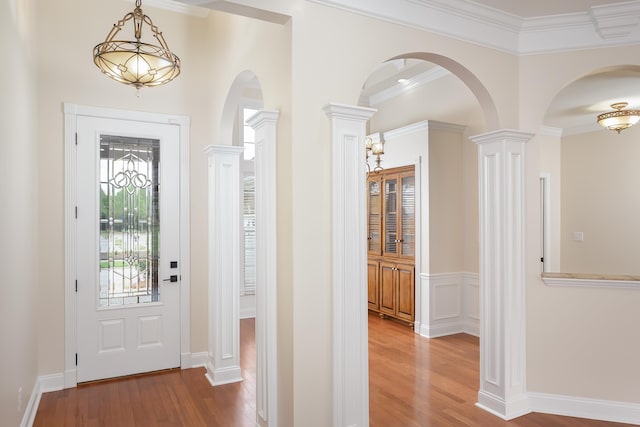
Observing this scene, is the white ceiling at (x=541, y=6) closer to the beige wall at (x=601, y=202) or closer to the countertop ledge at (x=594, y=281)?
the countertop ledge at (x=594, y=281)

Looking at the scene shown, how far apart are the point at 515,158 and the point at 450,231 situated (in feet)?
7.81

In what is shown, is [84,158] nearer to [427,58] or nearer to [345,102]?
[345,102]

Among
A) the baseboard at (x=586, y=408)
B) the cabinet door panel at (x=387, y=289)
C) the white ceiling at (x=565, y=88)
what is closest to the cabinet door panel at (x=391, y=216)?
the cabinet door panel at (x=387, y=289)

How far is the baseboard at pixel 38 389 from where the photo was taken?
9.65 ft

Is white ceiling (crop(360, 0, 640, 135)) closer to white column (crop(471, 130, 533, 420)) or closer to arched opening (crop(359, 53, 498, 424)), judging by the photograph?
arched opening (crop(359, 53, 498, 424))

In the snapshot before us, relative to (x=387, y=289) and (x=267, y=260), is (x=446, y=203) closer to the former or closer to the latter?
(x=387, y=289)

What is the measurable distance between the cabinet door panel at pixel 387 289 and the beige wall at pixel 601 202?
324 cm

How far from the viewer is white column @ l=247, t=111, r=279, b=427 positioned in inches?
102

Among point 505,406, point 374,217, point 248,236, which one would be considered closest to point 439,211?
point 374,217

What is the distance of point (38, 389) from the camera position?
3.43 metres

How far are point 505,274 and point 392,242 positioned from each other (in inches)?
113

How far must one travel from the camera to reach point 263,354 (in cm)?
267

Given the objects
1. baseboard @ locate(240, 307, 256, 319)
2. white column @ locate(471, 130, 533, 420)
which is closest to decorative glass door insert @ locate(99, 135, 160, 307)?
baseboard @ locate(240, 307, 256, 319)

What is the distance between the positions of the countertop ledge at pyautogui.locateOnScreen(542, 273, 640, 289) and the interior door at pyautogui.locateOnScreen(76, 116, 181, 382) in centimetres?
338
